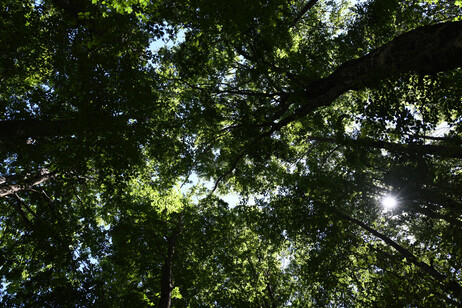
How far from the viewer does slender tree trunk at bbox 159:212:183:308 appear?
10.7 meters

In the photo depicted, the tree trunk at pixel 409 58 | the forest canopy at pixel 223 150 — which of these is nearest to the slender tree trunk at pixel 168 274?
the forest canopy at pixel 223 150

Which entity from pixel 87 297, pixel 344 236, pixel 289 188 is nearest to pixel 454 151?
pixel 344 236

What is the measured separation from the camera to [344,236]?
10.9 metres

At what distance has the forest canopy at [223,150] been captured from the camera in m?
6.71

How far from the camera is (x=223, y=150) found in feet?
48.6

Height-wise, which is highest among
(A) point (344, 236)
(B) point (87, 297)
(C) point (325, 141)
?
(C) point (325, 141)

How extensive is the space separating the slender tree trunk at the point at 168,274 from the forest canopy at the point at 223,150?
10cm

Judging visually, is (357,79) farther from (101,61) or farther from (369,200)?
(369,200)

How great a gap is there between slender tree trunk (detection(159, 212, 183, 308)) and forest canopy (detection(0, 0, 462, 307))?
96 mm

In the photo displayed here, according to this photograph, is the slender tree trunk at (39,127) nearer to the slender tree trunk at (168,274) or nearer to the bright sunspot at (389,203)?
the slender tree trunk at (168,274)

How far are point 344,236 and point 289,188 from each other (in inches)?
139

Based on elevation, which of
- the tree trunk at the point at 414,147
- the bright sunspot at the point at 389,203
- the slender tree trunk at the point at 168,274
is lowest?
the slender tree trunk at the point at 168,274

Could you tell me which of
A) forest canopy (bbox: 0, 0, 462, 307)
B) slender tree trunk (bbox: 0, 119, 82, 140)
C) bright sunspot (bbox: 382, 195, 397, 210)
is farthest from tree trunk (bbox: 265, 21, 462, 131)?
bright sunspot (bbox: 382, 195, 397, 210)

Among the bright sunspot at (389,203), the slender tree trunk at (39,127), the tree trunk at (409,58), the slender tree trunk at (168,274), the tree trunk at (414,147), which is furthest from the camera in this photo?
the bright sunspot at (389,203)
